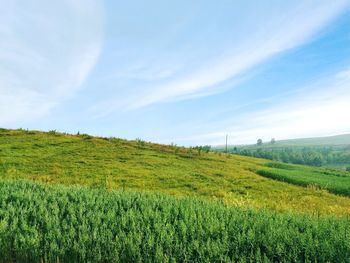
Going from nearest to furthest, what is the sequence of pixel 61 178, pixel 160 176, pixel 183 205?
pixel 183 205 → pixel 61 178 → pixel 160 176

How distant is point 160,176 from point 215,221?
19.7 meters

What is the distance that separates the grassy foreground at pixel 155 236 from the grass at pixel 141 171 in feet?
27.9

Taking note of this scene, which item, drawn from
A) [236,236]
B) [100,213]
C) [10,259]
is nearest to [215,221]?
[236,236]

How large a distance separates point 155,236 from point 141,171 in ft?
72.4

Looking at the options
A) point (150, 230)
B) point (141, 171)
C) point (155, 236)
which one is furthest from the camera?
point (141, 171)

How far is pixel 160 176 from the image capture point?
30328 millimetres

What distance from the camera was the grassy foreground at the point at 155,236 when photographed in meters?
8.75

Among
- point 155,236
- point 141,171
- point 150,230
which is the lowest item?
point 155,236

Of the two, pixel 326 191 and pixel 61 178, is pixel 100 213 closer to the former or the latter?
pixel 61 178

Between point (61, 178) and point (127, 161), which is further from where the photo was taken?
point (127, 161)

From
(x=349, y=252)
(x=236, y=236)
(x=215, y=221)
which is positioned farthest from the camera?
(x=215, y=221)

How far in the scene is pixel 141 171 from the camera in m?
31.7

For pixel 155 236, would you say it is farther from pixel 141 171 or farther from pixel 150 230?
pixel 141 171

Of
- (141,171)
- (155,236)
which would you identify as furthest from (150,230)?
(141,171)
